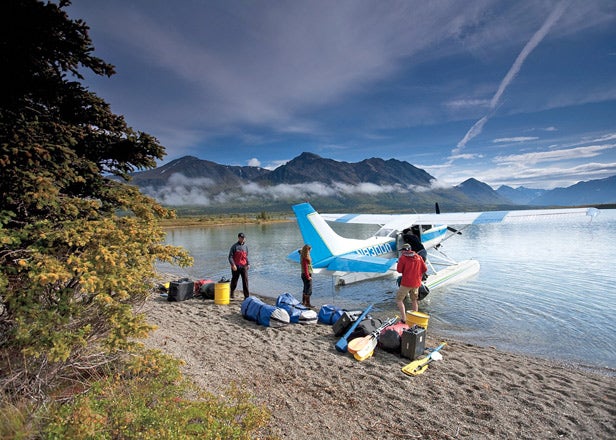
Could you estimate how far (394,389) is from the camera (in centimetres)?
513

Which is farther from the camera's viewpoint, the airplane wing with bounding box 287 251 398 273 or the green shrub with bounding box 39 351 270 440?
the airplane wing with bounding box 287 251 398 273

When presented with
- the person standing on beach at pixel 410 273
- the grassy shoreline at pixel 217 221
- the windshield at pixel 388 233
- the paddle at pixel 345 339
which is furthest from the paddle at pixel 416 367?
the grassy shoreline at pixel 217 221

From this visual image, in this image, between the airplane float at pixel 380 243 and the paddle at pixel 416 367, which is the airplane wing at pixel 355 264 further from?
the paddle at pixel 416 367

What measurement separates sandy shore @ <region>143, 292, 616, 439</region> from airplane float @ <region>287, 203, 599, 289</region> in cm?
406

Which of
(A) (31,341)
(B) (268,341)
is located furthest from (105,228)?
(B) (268,341)

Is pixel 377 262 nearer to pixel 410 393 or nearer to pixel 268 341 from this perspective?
pixel 268 341

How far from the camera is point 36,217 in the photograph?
3.88m

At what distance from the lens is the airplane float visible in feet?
37.7

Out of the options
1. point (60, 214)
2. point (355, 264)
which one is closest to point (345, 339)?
point (355, 264)

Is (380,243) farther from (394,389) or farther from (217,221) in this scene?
(217,221)

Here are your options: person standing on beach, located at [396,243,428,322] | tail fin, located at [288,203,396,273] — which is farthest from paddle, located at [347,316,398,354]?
tail fin, located at [288,203,396,273]

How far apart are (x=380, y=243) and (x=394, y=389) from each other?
867 cm

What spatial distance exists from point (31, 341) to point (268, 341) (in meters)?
4.63

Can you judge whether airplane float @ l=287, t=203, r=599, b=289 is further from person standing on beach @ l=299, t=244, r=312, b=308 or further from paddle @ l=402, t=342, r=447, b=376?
paddle @ l=402, t=342, r=447, b=376
